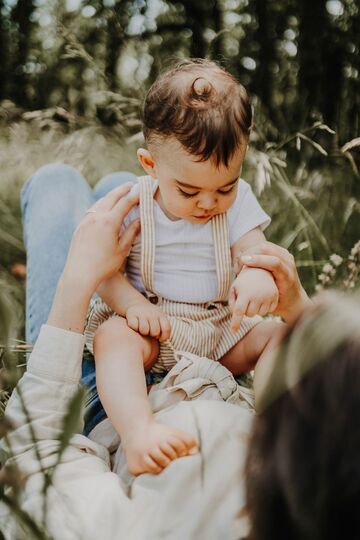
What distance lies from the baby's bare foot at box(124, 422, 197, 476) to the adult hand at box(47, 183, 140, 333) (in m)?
0.32

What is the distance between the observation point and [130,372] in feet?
4.34

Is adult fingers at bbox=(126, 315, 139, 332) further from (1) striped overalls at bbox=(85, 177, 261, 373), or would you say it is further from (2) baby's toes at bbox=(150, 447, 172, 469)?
(2) baby's toes at bbox=(150, 447, 172, 469)

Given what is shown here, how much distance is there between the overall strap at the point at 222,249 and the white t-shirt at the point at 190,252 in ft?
0.05

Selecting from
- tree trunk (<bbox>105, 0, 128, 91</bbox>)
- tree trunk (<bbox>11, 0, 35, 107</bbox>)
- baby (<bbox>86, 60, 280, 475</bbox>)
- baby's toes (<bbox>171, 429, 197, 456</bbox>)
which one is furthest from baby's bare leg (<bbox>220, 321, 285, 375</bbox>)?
tree trunk (<bbox>11, 0, 35, 107</bbox>)

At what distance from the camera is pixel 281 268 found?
141cm

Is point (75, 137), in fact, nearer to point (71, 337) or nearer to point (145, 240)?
point (145, 240)

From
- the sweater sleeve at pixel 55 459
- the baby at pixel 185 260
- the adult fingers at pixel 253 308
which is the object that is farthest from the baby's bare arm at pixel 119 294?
the adult fingers at pixel 253 308

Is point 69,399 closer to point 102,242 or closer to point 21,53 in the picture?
point 102,242

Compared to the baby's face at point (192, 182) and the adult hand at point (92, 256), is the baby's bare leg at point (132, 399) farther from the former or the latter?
the baby's face at point (192, 182)

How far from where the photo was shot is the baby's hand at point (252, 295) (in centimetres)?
133

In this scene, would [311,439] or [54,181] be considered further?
[54,181]

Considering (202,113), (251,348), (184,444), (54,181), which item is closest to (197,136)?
(202,113)

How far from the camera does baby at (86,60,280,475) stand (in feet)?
4.42

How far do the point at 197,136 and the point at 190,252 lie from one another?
273 millimetres
